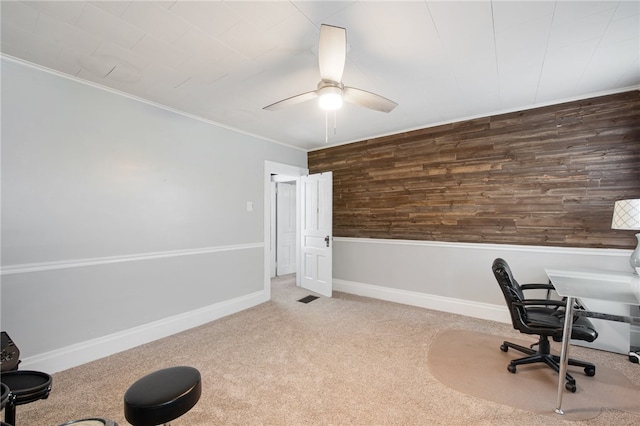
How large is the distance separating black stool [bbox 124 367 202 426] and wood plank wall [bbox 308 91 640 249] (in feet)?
11.6

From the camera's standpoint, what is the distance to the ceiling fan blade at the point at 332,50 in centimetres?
156

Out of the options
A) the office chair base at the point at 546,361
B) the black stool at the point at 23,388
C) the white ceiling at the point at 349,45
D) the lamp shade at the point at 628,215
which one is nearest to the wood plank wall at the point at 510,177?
the white ceiling at the point at 349,45

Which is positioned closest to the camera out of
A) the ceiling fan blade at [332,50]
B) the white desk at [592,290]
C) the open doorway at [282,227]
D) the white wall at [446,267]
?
the ceiling fan blade at [332,50]

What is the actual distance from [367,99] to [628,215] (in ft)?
8.27

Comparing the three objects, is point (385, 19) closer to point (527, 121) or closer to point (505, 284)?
point (505, 284)

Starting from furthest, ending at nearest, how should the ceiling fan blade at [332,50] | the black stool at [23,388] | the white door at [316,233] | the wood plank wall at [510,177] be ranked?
the white door at [316,233], the wood plank wall at [510,177], the ceiling fan blade at [332,50], the black stool at [23,388]

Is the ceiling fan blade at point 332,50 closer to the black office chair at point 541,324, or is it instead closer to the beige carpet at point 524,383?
the black office chair at point 541,324

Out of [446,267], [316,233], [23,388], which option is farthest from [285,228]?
[23,388]

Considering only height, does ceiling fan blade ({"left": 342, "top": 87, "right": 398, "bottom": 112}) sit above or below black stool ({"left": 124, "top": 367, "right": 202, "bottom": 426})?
above

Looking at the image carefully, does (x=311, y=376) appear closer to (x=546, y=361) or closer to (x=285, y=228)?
(x=546, y=361)

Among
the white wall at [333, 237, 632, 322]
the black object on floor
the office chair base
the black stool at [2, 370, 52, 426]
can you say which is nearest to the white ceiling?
the white wall at [333, 237, 632, 322]

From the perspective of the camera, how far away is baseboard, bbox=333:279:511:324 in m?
3.50

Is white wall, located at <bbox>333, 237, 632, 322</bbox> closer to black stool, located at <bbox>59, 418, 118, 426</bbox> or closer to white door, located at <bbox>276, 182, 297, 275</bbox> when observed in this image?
white door, located at <bbox>276, 182, 297, 275</bbox>

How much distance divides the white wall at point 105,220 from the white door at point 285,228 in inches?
89.0
